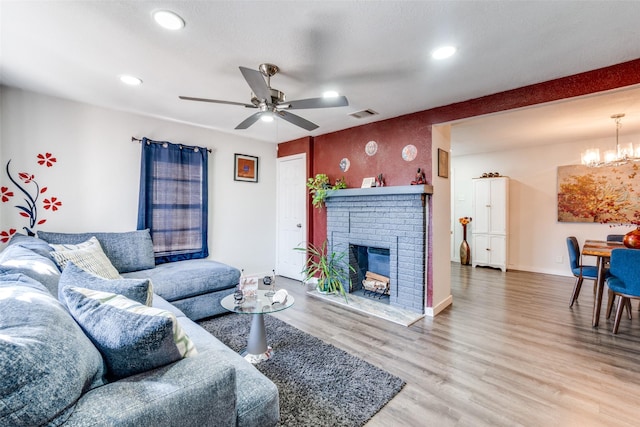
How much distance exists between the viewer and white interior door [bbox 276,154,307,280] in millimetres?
4758

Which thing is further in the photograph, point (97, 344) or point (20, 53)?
point (20, 53)

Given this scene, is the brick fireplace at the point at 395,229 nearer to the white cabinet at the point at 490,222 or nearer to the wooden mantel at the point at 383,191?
the wooden mantel at the point at 383,191

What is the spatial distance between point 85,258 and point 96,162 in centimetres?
147

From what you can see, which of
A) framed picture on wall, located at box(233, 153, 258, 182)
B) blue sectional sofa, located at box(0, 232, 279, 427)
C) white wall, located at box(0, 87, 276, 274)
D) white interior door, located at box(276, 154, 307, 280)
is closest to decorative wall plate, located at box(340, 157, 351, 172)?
white interior door, located at box(276, 154, 307, 280)

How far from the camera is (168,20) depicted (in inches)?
70.4

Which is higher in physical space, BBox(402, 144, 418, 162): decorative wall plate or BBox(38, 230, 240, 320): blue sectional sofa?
BBox(402, 144, 418, 162): decorative wall plate

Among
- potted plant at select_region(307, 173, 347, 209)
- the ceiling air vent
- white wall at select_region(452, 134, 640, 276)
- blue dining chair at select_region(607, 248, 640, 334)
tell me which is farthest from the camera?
white wall at select_region(452, 134, 640, 276)

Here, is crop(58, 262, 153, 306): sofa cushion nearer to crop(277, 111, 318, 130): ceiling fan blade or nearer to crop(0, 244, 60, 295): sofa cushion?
crop(0, 244, 60, 295): sofa cushion

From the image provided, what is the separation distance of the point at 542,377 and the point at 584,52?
2443 millimetres

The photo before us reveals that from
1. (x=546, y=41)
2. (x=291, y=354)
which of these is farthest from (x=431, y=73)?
(x=291, y=354)

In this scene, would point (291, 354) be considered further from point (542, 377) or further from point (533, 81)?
point (533, 81)

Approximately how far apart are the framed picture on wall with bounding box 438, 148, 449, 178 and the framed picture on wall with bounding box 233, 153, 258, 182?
2.93 meters

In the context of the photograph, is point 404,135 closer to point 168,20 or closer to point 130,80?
point 168,20

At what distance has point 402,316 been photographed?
3.20 m
